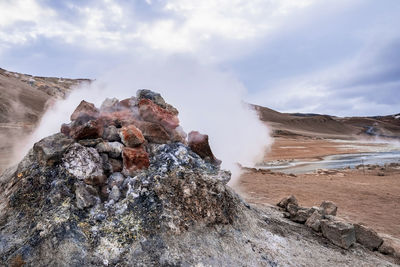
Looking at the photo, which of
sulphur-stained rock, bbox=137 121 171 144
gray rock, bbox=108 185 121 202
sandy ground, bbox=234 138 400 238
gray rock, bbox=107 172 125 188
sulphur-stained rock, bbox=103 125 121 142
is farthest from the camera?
sandy ground, bbox=234 138 400 238

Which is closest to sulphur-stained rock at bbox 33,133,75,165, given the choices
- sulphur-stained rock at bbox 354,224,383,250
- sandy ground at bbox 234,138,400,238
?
sulphur-stained rock at bbox 354,224,383,250

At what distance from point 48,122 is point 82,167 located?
2.73 meters

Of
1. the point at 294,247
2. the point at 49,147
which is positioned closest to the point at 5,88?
the point at 49,147

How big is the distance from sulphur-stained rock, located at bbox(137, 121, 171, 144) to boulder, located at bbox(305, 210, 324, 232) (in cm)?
225

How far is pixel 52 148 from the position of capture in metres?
3.37

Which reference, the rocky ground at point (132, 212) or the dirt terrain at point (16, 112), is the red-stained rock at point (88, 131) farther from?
the dirt terrain at point (16, 112)

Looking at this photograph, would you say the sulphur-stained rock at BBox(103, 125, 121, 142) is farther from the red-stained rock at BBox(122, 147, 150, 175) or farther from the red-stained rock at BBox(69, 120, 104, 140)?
the red-stained rock at BBox(122, 147, 150, 175)

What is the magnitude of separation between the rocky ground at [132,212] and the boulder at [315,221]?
9cm

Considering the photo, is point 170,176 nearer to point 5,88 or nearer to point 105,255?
point 105,255

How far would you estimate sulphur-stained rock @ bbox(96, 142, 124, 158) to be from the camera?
3572mm

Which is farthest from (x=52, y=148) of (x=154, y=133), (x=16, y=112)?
(x=16, y=112)

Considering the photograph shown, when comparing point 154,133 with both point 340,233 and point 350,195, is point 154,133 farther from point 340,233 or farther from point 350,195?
point 350,195

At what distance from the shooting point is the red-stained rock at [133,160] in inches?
135

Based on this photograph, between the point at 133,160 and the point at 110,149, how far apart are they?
1.16 feet
